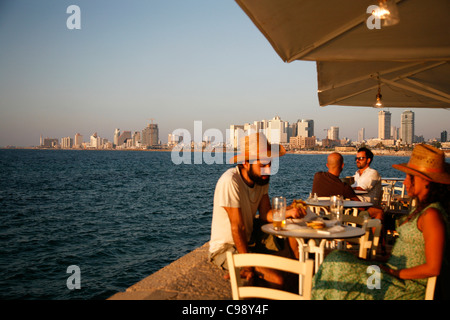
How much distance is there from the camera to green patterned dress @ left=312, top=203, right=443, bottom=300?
8.28 ft

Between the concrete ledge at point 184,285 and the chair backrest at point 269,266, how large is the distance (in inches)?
57.0

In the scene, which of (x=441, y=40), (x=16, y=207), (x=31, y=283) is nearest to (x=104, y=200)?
(x=16, y=207)

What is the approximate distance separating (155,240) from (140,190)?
71.0 feet

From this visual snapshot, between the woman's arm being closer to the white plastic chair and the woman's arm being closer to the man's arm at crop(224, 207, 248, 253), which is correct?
the white plastic chair

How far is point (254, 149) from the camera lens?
3.47m

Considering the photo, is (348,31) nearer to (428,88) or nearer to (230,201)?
(230,201)

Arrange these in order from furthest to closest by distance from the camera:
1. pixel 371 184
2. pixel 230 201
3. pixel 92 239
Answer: pixel 92 239 → pixel 371 184 → pixel 230 201

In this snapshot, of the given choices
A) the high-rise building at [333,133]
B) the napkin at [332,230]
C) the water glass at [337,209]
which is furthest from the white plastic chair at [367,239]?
the high-rise building at [333,133]

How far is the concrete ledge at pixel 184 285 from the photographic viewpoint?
11.4 feet

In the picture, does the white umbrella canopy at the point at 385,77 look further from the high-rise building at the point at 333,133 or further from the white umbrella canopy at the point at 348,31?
the high-rise building at the point at 333,133

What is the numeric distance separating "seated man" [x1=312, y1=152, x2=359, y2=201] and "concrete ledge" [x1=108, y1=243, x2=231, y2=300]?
2.59m

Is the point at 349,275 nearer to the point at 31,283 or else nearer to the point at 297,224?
the point at 297,224

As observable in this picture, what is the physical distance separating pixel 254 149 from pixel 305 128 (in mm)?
153547

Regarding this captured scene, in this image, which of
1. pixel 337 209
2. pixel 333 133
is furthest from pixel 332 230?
pixel 333 133
